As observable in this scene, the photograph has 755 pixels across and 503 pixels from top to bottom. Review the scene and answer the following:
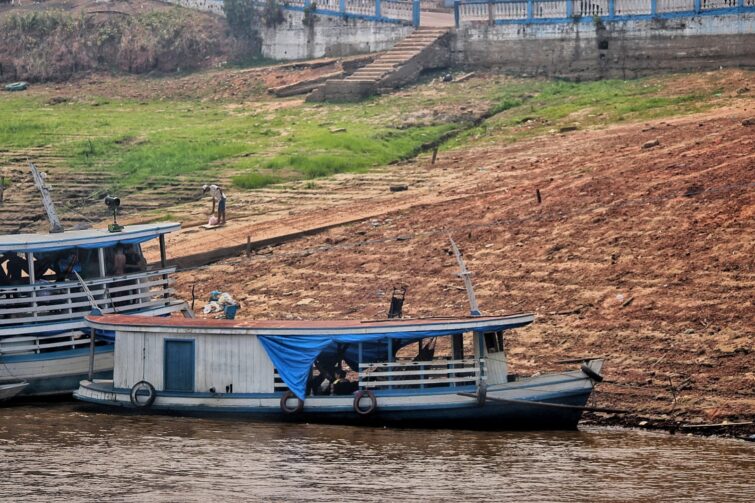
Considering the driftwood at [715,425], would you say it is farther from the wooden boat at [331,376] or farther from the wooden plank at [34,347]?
the wooden plank at [34,347]

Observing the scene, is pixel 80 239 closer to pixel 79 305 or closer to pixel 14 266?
pixel 79 305

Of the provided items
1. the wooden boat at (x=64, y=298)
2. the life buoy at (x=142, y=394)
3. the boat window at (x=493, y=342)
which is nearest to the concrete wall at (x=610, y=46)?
the wooden boat at (x=64, y=298)

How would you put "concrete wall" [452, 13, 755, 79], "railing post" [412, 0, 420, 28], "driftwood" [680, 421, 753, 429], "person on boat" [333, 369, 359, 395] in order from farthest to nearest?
"railing post" [412, 0, 420, 28] < "concrete wall" [452, 13, 755, 79] < "person on boat" [333, 369, 359, 395] < "driftwood" [680, 421, 753, 429]

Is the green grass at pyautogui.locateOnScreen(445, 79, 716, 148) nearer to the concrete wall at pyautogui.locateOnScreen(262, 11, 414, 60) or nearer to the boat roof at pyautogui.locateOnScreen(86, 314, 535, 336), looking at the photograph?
the concrete wall at pyautogui.locateOnScreen(262, 11, 414, 60)

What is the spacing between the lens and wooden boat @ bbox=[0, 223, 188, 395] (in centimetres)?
2127

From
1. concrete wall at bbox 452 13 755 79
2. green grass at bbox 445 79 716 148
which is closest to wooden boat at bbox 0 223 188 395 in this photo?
green grass at bbox 445 79 716 148

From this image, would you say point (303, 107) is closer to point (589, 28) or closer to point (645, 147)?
point (589, 28)

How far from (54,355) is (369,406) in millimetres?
5176

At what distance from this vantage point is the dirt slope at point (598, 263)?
2000cm

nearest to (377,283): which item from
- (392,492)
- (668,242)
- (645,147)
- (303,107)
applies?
(668,242)

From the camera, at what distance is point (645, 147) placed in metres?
28.6

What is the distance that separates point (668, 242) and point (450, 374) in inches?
212

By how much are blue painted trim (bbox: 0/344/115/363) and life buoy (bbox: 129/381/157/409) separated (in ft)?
5.12

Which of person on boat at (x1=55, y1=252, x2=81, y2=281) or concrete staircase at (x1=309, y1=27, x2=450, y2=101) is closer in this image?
person on boat at (x1=55, y1=252, x2=81, y2=281)
